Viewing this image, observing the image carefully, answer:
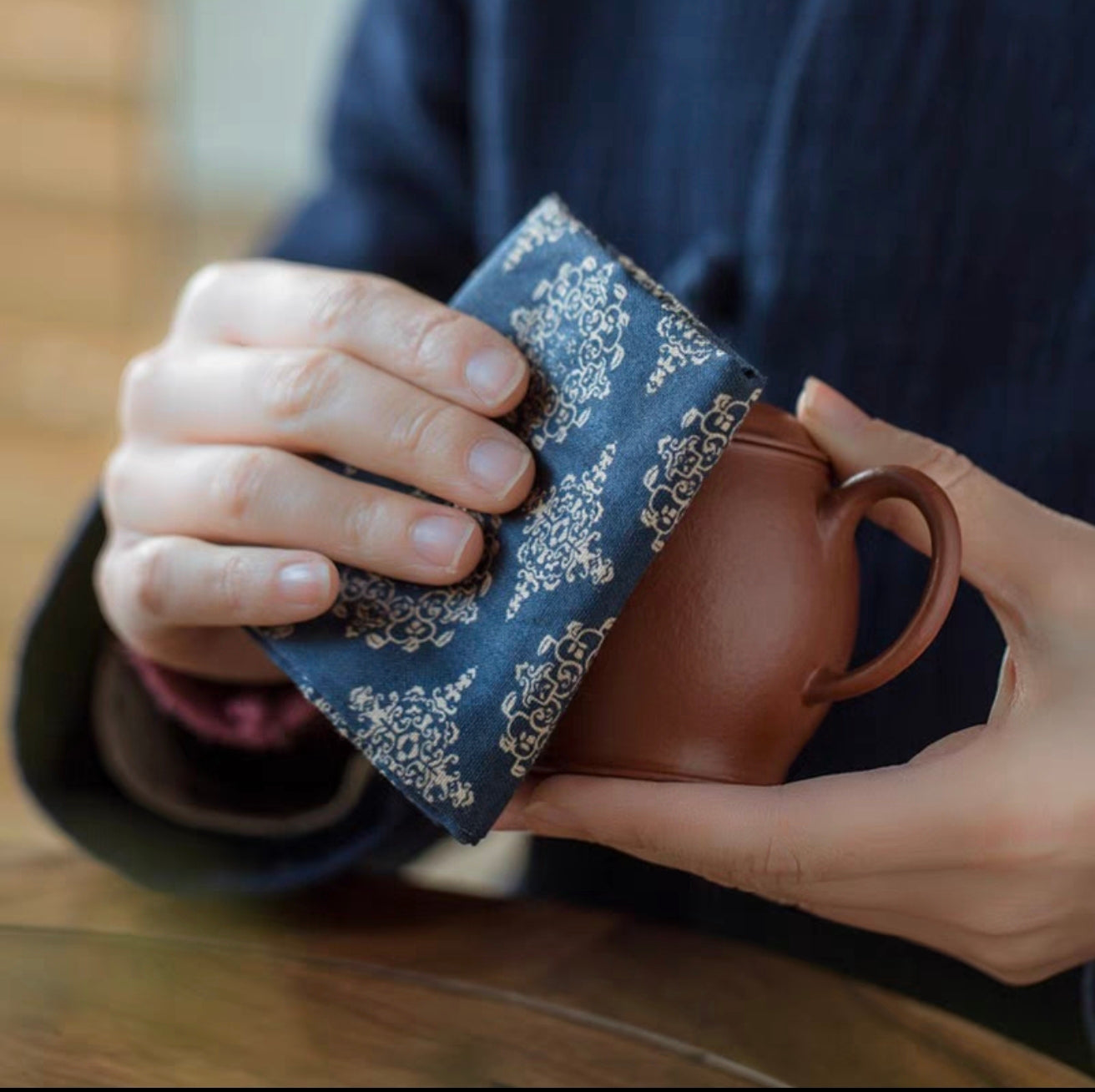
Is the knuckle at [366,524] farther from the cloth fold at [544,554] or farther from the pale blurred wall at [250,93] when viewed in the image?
the pale blurred wall at [250,93]

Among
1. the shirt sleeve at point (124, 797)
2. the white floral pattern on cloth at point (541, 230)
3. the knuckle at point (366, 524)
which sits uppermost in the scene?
the white floral pattern on cloth at point (541, 230)


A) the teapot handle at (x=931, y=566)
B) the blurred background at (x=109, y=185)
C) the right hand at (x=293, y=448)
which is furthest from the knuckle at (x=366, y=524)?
the blurred background at (x=109, y=185)

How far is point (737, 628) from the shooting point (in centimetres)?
29

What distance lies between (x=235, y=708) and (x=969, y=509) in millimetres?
278

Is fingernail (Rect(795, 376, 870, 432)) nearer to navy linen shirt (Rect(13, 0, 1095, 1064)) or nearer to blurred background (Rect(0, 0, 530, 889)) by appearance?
navy linen shirt (Rect(13, 0, 1095, 1064))

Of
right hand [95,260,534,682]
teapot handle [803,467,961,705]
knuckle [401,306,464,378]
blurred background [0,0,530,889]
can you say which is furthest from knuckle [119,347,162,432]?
blurred background [0,0,530,889]

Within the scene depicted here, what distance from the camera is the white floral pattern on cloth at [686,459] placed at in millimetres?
291

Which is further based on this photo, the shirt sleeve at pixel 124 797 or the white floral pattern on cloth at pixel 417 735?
the shirt sleeve at pixel 124 797

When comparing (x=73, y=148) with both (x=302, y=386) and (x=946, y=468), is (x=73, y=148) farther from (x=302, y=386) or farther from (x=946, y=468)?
(x=946, y=468)

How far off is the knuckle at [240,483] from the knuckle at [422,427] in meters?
0.04

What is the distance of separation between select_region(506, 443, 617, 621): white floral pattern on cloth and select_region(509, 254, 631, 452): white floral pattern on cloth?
13mm

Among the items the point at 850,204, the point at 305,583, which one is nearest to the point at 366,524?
the point at 305,583

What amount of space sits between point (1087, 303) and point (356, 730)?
0.28m

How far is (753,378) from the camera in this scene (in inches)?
11.5
